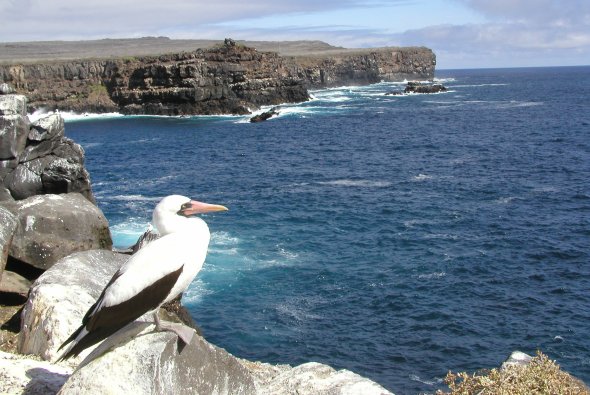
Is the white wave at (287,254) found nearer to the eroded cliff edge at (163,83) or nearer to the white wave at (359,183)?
the white wave at (359,183)

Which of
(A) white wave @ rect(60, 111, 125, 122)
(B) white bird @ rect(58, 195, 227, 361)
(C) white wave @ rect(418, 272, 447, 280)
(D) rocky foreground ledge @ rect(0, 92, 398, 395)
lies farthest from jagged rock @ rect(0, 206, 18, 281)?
(A) white wave @ rect(60, 111, 125, 122)

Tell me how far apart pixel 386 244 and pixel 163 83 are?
8463 cm

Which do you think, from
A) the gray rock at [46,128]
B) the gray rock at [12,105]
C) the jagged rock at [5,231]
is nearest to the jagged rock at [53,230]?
the jagged rock at [5,231]

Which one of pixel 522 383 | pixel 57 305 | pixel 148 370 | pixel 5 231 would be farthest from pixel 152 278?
pixel 5 231

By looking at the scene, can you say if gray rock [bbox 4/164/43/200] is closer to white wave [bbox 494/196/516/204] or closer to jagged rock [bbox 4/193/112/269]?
jagged rock [bbox 4/193/112/269]

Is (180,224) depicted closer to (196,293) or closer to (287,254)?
(196,293)

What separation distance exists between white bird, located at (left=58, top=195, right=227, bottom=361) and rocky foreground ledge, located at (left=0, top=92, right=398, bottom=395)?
0.33 m

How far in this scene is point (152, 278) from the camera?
8062mm

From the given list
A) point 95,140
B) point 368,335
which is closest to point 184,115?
point 95,140

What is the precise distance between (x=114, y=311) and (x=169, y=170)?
5007cm

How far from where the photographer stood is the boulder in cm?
1179

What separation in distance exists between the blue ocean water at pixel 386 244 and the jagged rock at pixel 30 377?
11.9m

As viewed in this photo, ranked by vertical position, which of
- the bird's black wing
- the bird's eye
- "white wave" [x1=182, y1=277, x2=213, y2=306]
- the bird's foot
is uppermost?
the bird's eye

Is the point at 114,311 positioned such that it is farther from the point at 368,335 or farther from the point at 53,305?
the point at 368,335
